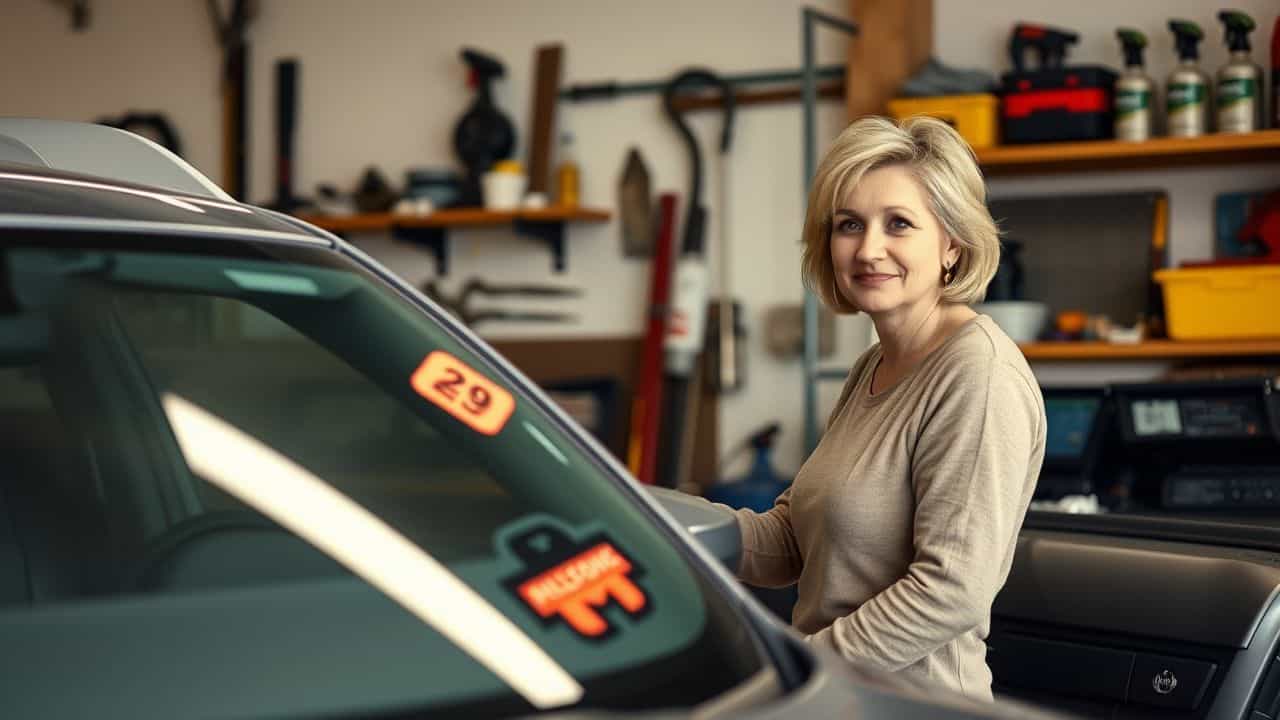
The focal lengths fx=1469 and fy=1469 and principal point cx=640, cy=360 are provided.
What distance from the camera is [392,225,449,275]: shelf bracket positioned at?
225 inches

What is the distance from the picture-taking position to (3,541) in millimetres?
1335

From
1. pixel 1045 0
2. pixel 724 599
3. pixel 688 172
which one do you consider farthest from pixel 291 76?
pixel 724 599

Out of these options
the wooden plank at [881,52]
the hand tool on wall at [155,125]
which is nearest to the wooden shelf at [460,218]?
the hand tool on wall at [155,125]

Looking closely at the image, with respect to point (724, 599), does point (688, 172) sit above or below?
above

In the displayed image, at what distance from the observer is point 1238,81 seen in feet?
13.9

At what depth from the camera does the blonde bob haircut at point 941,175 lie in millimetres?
1641

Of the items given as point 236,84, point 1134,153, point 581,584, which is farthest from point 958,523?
point 236,84

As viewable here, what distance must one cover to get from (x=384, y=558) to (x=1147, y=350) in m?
3.72

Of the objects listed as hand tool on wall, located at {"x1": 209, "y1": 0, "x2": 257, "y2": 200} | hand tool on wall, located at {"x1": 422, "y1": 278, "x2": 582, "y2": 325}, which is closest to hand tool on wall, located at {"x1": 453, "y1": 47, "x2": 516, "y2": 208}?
hand tool on wall, located at {"x1": 422, "y1": 278, "x2": 582, "y2": 325}

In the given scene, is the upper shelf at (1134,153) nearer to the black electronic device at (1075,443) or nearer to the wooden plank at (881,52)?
the wooden plank at (881,52)

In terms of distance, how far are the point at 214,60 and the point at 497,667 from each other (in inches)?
226

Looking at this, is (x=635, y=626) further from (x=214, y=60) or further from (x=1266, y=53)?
(x=214, y=60)

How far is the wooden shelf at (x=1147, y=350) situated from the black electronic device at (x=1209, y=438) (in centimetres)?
55

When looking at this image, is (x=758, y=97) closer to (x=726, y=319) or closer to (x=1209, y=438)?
(x=726, y=319)
